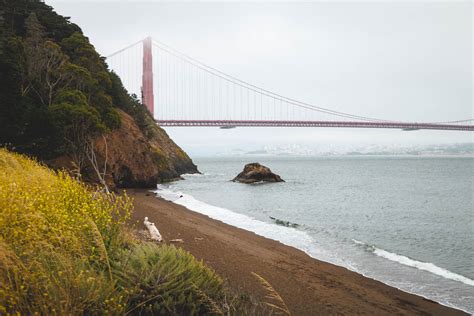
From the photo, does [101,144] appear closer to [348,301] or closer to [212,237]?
[212,237]

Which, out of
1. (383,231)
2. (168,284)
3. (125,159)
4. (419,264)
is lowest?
(383,231)

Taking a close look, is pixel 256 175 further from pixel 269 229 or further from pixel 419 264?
pixel 419 264

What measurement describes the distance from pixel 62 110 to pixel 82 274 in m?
19.8

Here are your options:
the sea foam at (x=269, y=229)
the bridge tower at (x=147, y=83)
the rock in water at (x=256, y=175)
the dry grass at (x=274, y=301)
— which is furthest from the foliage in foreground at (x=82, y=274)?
the bridge tower at (x=147, y=83)

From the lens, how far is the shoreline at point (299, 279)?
7.40 meters

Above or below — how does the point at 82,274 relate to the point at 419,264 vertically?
above

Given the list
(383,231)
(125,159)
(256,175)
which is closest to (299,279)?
(383,231)

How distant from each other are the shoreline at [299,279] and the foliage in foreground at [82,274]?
1.14 m

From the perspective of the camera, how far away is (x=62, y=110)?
21.3m

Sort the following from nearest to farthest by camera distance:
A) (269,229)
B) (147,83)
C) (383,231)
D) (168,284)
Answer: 1. (168,284)
2. (269,229)
3. (383,231)
4. (147,83)

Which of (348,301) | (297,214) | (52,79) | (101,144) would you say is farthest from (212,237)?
(52,79)

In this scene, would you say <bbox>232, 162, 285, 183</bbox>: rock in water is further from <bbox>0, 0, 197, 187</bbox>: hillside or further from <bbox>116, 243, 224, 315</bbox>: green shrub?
<bbox>116, 243, 224, 315</bbox>: green shrub

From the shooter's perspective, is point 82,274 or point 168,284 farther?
point 168,284

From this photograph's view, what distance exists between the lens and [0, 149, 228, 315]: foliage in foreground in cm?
373
